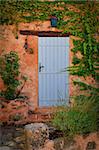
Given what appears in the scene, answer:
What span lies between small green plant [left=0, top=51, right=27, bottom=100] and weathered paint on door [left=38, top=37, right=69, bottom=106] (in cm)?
64

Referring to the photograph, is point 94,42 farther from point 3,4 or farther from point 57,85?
point 3,4

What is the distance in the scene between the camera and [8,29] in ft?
28.1

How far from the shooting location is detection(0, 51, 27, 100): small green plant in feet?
28.0

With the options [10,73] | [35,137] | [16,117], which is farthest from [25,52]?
[35,137]

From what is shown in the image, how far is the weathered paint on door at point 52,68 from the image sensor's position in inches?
342

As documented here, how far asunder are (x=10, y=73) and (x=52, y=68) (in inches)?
43.1

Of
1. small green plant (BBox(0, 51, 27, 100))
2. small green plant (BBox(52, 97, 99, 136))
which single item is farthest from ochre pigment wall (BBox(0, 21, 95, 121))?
small green plant (BBox(52, 97, 99, 136))

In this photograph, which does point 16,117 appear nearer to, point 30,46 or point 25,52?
point 25,52

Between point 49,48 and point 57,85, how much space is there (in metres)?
1.00

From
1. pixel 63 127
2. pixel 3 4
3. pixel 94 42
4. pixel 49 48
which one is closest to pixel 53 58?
pixel 49 48

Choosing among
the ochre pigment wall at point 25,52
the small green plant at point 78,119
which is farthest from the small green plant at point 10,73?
the small green plant at point 78,119

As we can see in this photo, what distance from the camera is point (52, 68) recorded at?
28.6ft

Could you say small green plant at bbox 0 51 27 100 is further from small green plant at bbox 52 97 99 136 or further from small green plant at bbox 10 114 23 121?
small green plant at bbox 52 97 99 136

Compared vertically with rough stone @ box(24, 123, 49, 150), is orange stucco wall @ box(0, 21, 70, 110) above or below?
above
